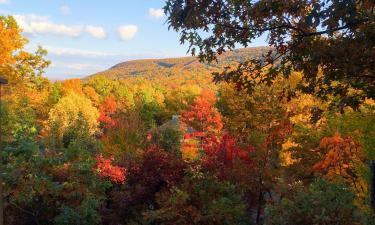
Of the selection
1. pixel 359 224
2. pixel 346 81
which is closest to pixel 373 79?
pixel 346 81

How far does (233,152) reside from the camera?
66.9 feet

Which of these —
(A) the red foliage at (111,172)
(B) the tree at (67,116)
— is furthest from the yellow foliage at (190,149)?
(B) the tree at (67,116)

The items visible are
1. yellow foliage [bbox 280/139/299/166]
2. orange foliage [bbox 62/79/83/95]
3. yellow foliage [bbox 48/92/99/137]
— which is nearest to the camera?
yellow foliage [bbox 280/139/299/166]

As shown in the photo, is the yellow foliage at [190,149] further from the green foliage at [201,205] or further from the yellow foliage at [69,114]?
the yellow foliage at [69,114]

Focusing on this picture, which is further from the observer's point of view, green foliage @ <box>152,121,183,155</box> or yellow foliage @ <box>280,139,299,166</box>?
green foliage @ <box>152,121,183,155</box>

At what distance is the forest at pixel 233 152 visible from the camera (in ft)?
19.3

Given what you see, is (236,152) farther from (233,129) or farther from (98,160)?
(233,129)

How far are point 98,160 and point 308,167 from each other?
11016 millimetres

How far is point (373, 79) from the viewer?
19.0ft

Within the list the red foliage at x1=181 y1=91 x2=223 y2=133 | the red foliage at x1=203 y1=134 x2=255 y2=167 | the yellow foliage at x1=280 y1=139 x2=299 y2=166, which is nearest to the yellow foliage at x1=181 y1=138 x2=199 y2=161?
the red foliage at x1=181 y1=91 x2=223 y2=133

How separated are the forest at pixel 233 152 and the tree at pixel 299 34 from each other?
21 mm

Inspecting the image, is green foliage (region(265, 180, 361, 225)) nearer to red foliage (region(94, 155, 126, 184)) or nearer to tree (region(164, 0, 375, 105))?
tree (region(164, 0, 375, 105))

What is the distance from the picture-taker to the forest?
5.89 m

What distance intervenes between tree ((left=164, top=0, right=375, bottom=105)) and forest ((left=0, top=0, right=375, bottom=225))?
0.02 m
